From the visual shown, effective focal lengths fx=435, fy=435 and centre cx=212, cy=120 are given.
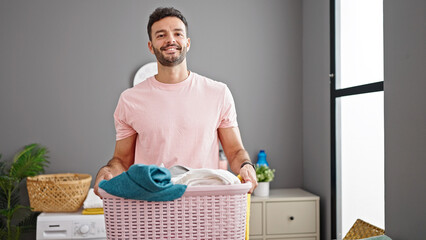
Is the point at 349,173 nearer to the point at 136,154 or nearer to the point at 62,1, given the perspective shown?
the point at 136,154

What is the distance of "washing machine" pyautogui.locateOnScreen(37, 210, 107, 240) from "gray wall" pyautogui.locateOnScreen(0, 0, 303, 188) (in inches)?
25.8

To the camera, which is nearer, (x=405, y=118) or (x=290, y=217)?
(x=405, y=118)

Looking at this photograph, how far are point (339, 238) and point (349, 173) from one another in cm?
50

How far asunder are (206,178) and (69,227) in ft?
6.71

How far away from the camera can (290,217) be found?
321 cm

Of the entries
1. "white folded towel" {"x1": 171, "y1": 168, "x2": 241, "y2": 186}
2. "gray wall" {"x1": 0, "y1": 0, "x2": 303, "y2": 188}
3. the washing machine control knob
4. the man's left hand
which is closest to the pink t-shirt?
the man's left hand

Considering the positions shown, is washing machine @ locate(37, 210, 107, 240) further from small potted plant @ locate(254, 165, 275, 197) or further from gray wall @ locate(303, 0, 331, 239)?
gray wall @ locate(303, 0, 331, 239)

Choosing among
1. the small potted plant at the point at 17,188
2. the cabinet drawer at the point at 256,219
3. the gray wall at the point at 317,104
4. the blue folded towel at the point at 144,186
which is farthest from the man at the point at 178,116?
the gray wall at the point at 317,104

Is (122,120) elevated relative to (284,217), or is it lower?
elevated

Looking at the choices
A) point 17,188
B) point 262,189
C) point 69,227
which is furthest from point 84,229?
point 262,189

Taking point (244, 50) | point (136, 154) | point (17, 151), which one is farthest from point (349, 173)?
point (17, 151)

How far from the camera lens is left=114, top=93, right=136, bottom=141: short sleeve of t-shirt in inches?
60.5

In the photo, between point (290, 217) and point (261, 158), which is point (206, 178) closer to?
point (290, 217)

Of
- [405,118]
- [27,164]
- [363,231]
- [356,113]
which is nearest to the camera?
[405,118]
